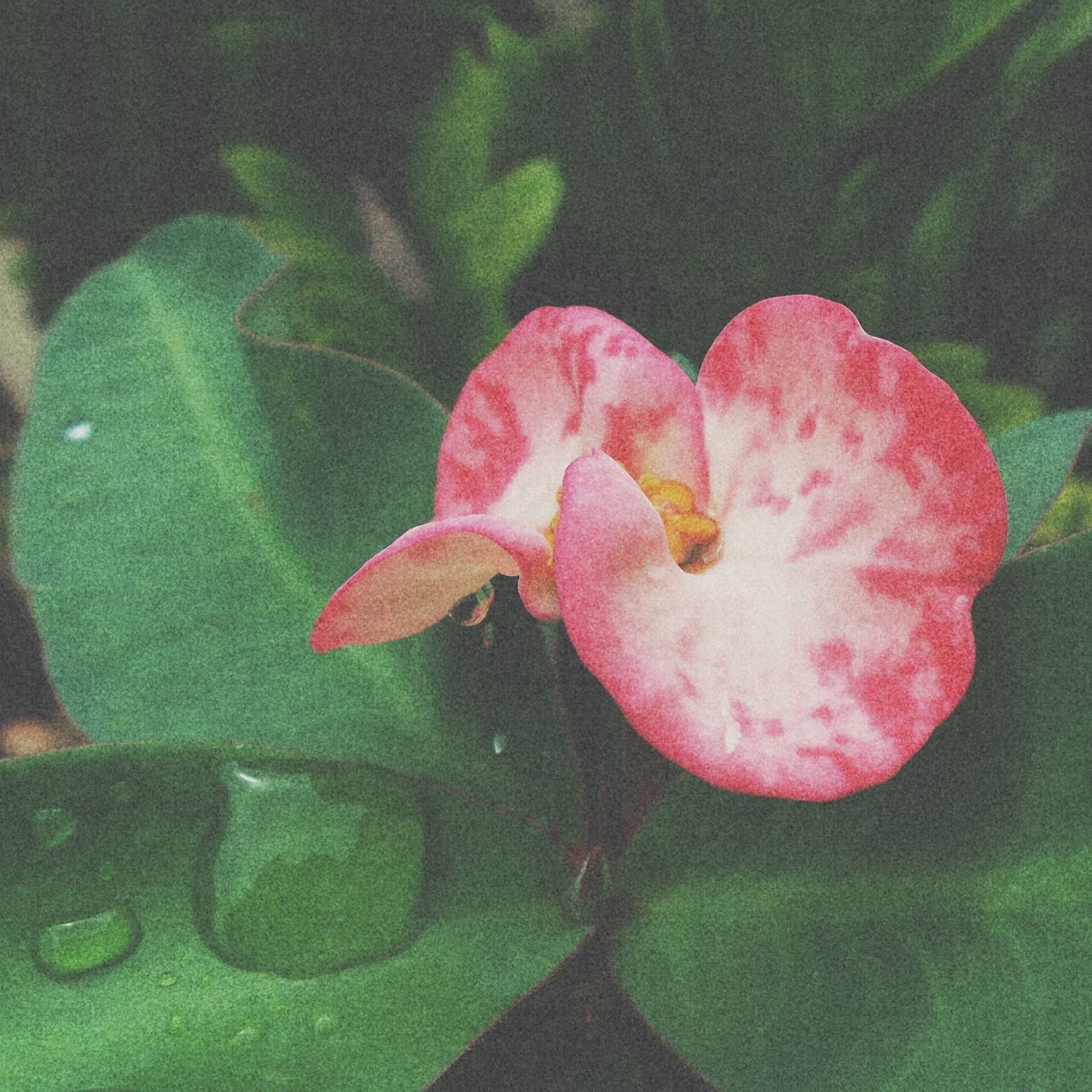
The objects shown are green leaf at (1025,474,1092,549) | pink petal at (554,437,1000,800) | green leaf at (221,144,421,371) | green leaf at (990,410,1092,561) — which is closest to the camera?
pink petal at (554,437,1000,800)

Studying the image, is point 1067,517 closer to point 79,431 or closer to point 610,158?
point 610,158

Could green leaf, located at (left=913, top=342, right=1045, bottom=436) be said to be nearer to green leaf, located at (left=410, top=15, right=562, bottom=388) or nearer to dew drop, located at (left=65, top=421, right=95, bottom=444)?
green leaf, located at (left=410, top=15, right=562, bottom=388)

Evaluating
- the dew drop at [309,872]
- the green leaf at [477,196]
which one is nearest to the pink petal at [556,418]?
the dew drop at [309,872]

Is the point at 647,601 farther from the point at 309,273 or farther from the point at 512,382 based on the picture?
the point at 309,273

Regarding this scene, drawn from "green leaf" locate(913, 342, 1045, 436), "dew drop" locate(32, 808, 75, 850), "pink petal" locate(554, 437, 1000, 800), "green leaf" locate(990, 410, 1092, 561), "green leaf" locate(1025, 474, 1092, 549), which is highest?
"pink petal" locate(554, 437, 1000, 800)

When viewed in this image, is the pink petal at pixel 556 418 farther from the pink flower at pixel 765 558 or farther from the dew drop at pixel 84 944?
the dew drop at pixel 84 944

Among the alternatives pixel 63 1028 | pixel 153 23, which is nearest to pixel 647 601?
pixel 63 1028

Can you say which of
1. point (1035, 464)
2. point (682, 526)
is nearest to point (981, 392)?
point (1035, 464)

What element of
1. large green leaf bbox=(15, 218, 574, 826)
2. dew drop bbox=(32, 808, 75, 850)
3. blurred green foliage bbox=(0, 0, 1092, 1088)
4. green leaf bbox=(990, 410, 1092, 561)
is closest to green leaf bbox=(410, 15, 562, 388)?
blurred green foliage bbox=(0, 0, 1092, 1088)
